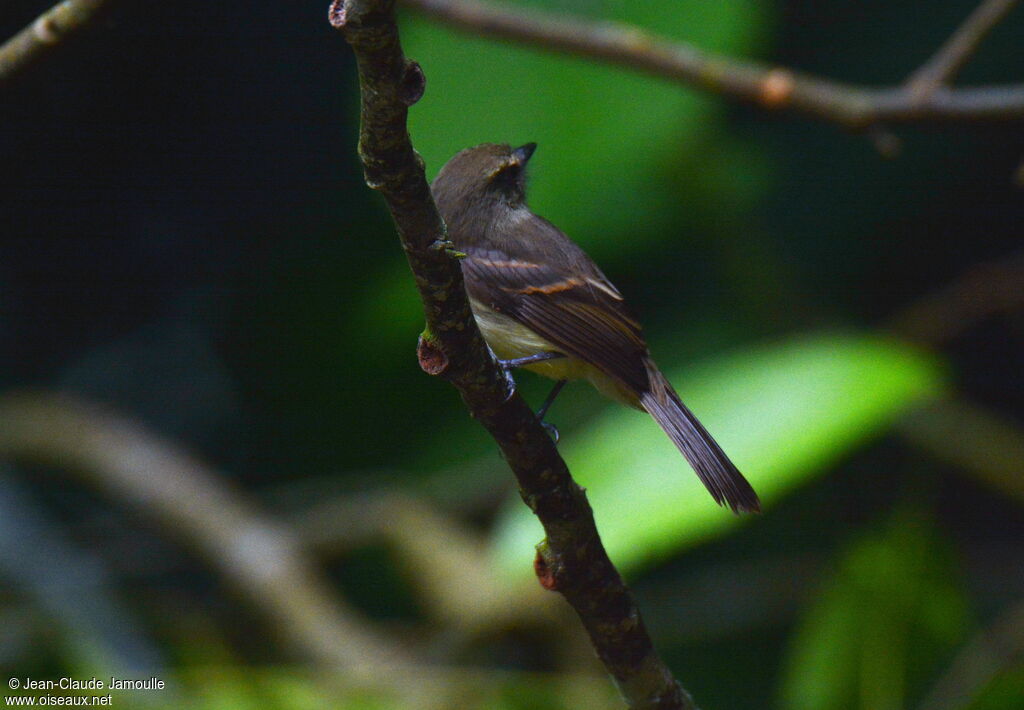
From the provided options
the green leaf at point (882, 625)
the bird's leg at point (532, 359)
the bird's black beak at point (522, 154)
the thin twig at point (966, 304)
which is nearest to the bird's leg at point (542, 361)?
the bird's leg at point (532, 359)

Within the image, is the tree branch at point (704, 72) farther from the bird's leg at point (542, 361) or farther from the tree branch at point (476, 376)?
the tree branch at point (476, 376)

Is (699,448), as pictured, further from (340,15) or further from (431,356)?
(340,15)

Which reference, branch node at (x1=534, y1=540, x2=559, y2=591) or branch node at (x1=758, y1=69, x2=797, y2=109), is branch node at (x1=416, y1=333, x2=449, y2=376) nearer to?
branch node at (x1=534, y1=540, x2=559, y2=591)

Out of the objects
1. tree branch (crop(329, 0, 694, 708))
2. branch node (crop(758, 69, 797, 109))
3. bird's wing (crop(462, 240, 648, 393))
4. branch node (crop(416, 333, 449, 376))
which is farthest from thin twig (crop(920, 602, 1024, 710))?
branch node (crop(416, 333, 449, 376))

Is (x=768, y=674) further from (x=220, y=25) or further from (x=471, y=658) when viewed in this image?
(x=220, y=25)

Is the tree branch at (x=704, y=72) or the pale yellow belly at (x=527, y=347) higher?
the tree branch at (x=704, y=72)

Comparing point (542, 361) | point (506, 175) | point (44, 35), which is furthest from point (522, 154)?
point (44, 35)

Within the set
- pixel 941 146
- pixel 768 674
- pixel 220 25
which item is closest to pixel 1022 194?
pixel 941 146
